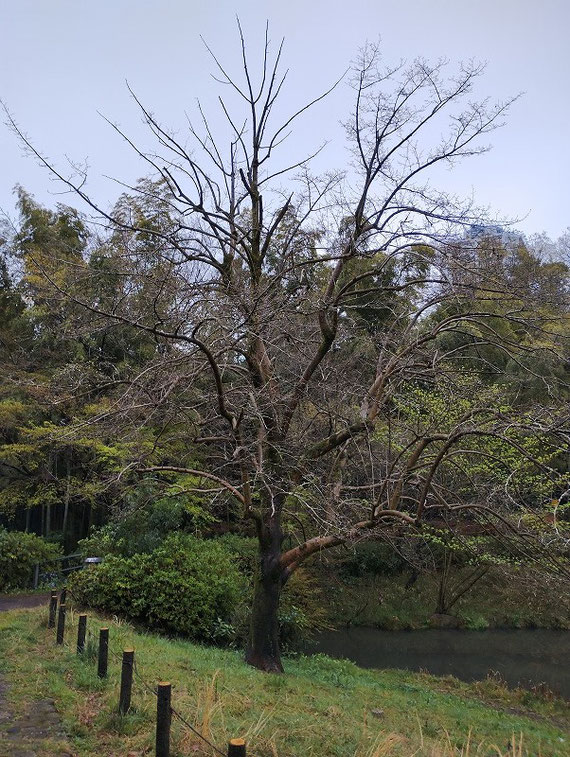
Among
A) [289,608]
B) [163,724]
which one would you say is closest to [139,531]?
[289,608]

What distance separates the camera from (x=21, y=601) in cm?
1418

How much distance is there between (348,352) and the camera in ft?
48.2

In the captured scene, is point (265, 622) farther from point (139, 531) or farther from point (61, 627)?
point (139, 531)

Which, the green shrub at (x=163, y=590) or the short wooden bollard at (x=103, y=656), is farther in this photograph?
the green shrub at (x=163, y=590)

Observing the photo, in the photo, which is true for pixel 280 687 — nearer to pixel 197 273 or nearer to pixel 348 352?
pixel 197 273

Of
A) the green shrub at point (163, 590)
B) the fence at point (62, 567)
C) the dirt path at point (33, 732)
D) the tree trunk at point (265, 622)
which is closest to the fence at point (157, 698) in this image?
the dirt path at point (33, 732)

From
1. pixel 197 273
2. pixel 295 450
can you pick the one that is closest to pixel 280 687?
pixel 295 450

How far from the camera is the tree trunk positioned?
952 cm

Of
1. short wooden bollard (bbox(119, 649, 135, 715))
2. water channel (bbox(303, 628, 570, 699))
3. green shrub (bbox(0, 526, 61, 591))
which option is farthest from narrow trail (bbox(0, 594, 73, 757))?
green shrub (bbox(0, 526, 61, 591))

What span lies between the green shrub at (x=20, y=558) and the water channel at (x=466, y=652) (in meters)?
7.96

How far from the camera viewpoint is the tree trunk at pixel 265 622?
952 cm

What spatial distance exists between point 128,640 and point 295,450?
383cm

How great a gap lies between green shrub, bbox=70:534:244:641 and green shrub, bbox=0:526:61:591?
5.34m

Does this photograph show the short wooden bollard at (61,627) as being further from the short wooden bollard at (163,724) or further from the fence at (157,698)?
the short wooden bollard at (163,724)
